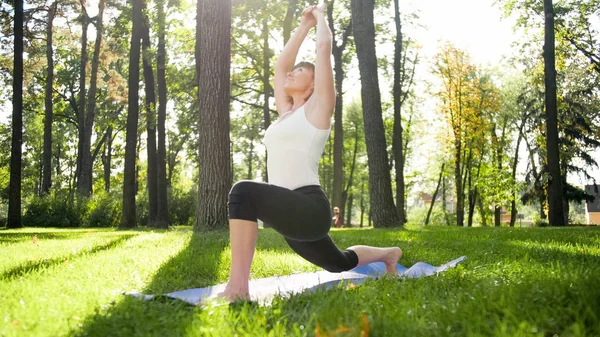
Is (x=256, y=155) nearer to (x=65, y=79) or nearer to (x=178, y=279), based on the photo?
(x=65, y=79)

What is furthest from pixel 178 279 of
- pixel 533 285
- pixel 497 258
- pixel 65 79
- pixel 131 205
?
pixel 65 79

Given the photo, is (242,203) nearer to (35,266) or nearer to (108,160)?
(35,266)

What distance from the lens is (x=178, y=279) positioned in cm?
459

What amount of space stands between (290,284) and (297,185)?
50.7 inches

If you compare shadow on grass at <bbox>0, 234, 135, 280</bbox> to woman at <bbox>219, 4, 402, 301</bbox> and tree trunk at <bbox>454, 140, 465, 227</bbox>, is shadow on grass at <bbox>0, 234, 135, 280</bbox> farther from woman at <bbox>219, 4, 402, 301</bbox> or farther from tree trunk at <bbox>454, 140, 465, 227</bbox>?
tree trunk at <bbox>454, 140, 465, 227</bbox>

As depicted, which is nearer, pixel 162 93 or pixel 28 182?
pixel 162 93

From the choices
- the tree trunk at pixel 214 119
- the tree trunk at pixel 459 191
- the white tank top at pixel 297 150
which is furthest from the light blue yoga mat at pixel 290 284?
the tree trunk at pixel 459 191

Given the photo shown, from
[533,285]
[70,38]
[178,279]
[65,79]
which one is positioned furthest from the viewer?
[65,79]

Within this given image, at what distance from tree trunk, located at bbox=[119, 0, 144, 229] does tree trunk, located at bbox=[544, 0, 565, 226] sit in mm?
13634

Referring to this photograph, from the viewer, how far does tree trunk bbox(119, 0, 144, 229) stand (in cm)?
1738

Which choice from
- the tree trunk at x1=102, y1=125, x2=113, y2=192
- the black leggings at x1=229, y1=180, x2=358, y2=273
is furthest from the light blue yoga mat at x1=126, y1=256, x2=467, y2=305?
the tree trunk at x1=102, y1=125, x2=113, y2=192

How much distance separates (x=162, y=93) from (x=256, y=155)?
29.9 metres

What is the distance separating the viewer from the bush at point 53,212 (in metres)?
22.8

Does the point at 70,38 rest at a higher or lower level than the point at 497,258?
higher
